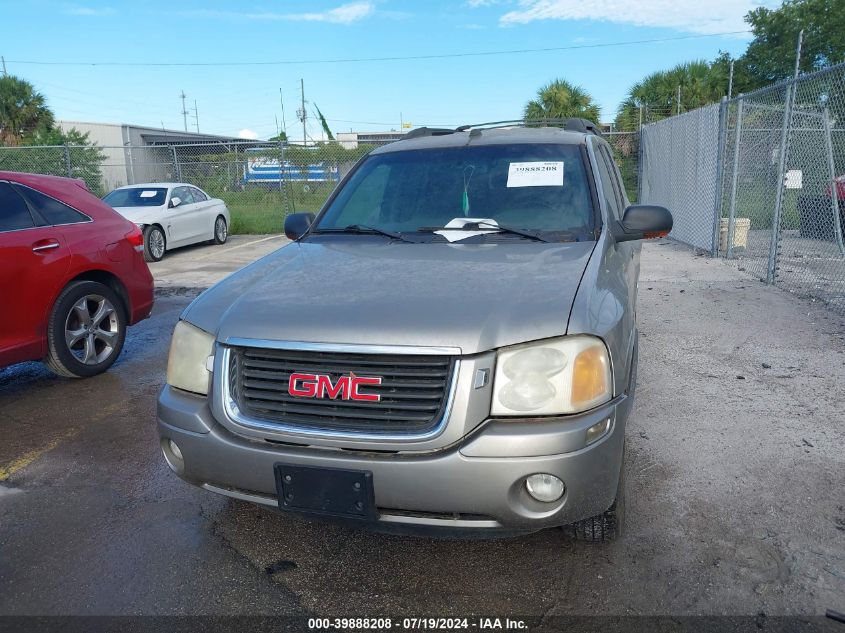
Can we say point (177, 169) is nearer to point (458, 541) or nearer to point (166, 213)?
point (166, 213)

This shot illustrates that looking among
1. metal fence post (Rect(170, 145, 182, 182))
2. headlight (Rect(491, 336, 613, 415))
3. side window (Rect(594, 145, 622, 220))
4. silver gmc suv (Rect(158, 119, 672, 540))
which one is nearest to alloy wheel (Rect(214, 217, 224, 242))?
metal fence post (Rect(170, 145, 182, 182))

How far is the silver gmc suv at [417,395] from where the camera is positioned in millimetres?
2236

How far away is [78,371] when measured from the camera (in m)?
5.13

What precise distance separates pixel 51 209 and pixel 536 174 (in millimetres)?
3703

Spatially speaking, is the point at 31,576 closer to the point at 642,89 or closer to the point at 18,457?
the point at 18,457

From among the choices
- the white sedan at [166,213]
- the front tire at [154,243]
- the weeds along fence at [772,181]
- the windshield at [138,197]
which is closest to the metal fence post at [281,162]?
the white sedan at [166,213]

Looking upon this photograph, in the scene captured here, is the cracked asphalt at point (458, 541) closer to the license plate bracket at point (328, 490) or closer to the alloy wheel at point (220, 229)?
the license plate bracket at point (328, 490)

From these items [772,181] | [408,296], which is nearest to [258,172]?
[772,181]

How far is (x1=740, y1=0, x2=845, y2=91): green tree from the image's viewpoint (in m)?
42.3

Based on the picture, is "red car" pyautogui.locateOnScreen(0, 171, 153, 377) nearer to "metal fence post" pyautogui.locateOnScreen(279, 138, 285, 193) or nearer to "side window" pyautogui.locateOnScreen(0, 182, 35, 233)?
"side window" pyautogui.locateOnScreen(0, 182, 35, 233)

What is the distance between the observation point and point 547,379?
7.53 ft

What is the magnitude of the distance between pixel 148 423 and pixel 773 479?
12.0ft

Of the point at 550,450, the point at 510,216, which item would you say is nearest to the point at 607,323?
the point at 550,450

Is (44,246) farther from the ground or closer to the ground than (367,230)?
closer to the ground
